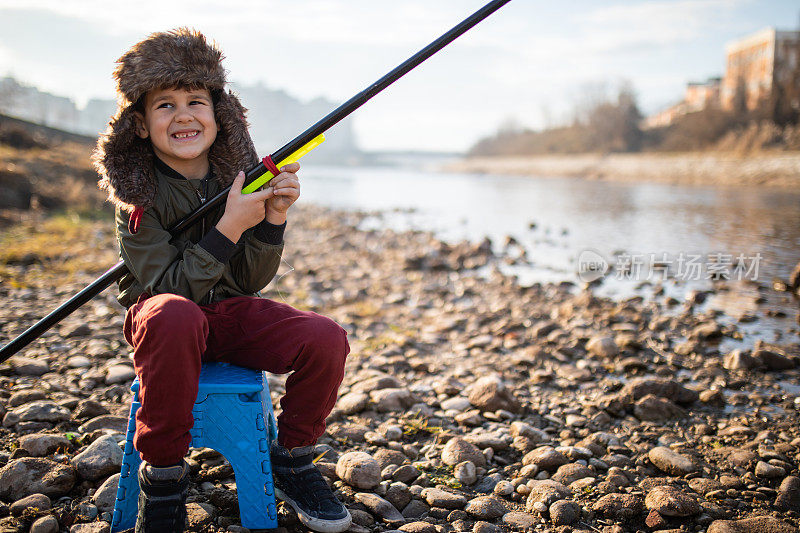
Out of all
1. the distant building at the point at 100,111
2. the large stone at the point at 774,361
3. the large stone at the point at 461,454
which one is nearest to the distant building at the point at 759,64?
the distant building at the point at 100,111

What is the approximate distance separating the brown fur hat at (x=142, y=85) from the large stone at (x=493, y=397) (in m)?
2.15

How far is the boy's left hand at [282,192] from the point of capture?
2211 mm

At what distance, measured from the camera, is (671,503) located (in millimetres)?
2236

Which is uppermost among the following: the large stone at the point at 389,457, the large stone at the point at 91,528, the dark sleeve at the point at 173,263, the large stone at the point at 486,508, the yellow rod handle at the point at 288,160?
the yellow rod handle at the point at 288,160

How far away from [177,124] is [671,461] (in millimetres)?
2764

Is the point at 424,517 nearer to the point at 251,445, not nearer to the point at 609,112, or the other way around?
the point at 251,445

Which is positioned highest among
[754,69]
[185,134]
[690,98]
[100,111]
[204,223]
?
[690,98]

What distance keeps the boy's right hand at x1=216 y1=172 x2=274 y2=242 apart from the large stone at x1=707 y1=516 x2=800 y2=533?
216 cm

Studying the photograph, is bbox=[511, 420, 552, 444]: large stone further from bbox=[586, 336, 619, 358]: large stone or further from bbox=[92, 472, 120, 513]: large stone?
bbox=[92, 472, 120, 513]: large stone

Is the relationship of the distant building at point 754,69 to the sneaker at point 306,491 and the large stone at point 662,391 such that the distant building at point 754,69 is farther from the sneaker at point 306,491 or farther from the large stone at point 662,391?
the sneaker at point 306,491

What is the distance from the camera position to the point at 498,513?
7.48 feet

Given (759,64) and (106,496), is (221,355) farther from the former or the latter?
(759,64)

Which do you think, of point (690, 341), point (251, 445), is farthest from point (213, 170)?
point (690, 341)

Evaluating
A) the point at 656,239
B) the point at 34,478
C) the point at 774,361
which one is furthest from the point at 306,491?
the point at 656,239
